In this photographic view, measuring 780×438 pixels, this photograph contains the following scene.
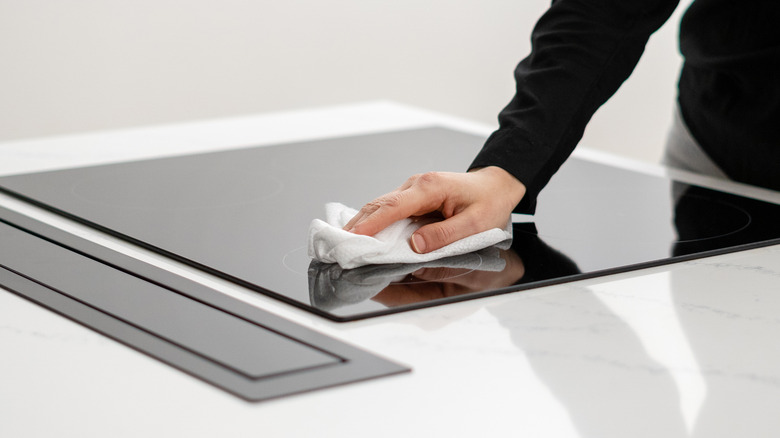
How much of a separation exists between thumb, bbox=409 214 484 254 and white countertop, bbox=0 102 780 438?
0.37 feet

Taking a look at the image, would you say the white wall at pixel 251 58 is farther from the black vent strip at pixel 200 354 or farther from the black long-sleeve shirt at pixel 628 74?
the black vent strip at pixel 200 354

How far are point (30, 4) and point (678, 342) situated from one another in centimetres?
273

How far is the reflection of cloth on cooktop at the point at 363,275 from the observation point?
0.78 metres

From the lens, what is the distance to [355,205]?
1110mm

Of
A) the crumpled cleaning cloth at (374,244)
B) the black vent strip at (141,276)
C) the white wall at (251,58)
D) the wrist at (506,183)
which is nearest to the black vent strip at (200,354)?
the black vent strip at (141,276)

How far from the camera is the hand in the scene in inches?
35.1

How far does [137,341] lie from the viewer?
27.0 inches

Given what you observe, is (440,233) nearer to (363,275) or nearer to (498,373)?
(363,275)

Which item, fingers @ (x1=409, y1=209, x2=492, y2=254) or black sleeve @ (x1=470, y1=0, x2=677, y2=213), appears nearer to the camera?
fingers @ (x1=409, y1=209, x2=492, y2=254)

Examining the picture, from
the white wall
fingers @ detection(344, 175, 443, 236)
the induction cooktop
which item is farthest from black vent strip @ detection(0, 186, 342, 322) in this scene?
the white wall

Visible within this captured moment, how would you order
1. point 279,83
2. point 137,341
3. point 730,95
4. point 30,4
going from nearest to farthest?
point 137,341, point 730,95, point 30,4, point 279,83

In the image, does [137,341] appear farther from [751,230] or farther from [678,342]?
[751,230]

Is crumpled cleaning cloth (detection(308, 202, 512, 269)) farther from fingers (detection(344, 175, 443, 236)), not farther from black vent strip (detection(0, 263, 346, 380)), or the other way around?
black vent strip (detection(0, 263, 346, 380))

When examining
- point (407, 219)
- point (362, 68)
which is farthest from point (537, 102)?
point (362, 68)
